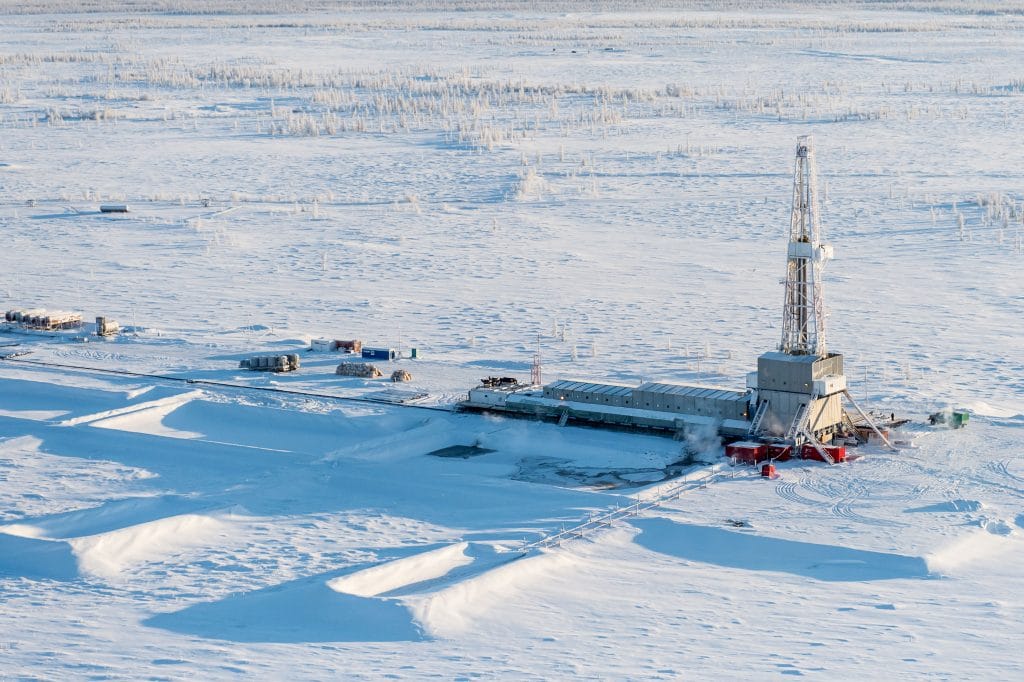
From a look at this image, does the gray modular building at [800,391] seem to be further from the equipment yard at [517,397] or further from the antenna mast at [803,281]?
the antenna mast at [803,281]

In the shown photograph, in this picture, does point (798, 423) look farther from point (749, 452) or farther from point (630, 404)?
point (630, 404)

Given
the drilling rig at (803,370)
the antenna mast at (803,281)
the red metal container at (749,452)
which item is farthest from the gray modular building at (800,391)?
the red metal container at (749,452)

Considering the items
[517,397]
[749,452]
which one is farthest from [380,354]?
[749,452]

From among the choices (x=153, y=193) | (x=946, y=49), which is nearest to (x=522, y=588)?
(x=153, y=193)

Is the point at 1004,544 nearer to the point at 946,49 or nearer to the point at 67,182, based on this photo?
the point at 67,182

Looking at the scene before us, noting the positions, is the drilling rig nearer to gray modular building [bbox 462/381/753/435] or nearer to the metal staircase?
the metal staircase

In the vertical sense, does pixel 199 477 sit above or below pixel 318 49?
below
